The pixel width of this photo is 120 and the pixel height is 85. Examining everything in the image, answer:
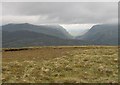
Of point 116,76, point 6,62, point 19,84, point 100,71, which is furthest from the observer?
point 6,62

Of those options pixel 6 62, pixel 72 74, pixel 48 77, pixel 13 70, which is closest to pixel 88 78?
pixel 72 74

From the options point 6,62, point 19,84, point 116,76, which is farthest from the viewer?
point 6,62

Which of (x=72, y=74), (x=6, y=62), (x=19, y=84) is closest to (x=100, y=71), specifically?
(x=72, y=74)

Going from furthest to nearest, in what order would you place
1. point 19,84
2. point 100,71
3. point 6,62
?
point 6,62 → point 100,71 → point 19,84

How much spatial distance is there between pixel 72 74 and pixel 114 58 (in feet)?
33.2

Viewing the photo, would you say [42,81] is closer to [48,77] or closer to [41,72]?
[48,77]

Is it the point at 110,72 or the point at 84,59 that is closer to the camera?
the point at 110,72

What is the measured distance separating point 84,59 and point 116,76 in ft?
31.4

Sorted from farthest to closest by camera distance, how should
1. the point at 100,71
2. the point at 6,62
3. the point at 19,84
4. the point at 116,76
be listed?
the point at 6,62
the point at 100,71
the point at 116,76
the point at 19,84

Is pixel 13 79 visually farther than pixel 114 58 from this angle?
No

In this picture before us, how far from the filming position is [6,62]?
3872 cm

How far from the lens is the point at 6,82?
2891 centimetres

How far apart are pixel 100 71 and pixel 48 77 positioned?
665 centimetres

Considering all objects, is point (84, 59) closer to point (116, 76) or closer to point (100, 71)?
point (100, 71)
